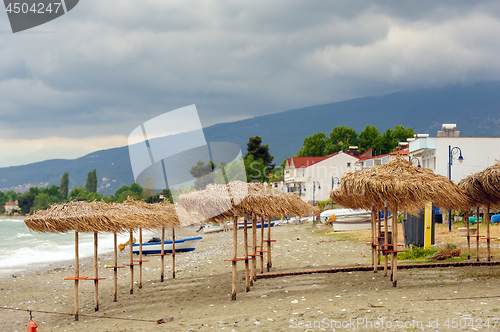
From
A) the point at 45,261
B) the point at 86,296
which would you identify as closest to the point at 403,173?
the point at 86,296

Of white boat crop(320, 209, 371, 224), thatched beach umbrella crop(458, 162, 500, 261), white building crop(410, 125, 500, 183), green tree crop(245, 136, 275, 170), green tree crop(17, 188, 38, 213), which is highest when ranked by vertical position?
green tree crop(245, 136, 275, 170)

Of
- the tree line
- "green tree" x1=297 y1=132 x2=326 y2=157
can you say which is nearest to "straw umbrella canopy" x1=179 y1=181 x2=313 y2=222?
the tree line

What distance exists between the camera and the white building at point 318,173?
70.5m

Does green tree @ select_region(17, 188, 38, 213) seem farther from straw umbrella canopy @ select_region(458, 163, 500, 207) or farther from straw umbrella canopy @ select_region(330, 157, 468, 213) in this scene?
straw umbrella canopy @ select_region(458, 163, 500, 207)

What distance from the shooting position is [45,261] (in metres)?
32.0

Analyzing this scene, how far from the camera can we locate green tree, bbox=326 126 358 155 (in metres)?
98.4

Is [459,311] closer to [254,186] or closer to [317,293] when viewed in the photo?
[317,293]

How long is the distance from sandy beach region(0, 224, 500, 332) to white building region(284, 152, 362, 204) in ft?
170

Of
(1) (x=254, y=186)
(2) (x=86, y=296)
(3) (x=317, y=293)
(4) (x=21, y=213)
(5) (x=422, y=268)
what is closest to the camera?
(3) (x=317, y=293)

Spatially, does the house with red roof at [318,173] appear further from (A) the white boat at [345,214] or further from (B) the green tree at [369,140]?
(A) the white boat at [345,214]

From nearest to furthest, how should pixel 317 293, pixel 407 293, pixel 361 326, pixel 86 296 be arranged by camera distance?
pixel 361 326 < pixel 407 293 < pixel 317 293 < pixel 86 296

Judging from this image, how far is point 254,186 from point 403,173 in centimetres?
401

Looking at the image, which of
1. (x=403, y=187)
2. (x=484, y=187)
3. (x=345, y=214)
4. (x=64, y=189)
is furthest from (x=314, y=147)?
(x=64, y=189)

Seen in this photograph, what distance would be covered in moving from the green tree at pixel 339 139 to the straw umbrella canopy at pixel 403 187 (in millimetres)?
87607
